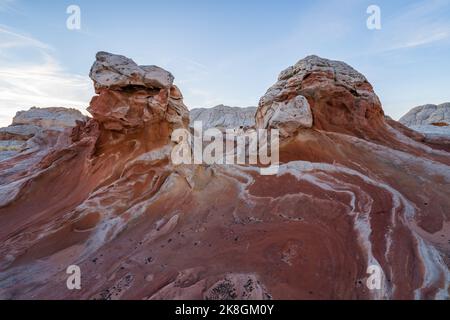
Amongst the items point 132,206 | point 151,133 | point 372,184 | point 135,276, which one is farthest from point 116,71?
point 372,184

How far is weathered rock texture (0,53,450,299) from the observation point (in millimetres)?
4492

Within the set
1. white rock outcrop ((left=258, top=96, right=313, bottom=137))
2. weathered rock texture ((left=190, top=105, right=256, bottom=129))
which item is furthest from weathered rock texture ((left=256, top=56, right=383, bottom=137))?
weathered rock texture ((left=190, top=105, right=256, bottom=129))

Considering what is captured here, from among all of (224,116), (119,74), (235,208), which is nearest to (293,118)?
(235,208)

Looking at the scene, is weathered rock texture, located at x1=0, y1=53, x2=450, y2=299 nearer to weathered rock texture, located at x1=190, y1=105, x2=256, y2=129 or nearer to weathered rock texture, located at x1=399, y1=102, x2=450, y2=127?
weathered rock texture, located at x1=399, y1=102, x2=450, y2=127

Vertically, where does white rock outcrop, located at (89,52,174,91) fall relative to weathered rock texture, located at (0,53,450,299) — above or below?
above

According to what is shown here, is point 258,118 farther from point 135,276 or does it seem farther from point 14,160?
point 14,160

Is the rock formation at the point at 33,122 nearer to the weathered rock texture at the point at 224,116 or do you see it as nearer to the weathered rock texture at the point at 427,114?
the weathered rock texture at the point at 224,116

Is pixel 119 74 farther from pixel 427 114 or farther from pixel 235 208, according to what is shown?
pixel 427 114

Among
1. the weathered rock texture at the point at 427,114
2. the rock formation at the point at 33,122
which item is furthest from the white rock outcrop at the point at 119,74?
the weathered rock texture at the point at 427,114

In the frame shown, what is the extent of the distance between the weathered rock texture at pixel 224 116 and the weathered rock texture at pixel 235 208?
50.9 m

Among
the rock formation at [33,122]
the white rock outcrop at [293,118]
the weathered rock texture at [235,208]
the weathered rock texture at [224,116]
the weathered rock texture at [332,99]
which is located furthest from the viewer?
the weathered rock texture at [224,116]

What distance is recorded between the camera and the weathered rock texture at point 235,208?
4.49 metres

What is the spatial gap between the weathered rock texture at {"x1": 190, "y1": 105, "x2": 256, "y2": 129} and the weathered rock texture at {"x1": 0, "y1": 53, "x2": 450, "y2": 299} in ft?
167
